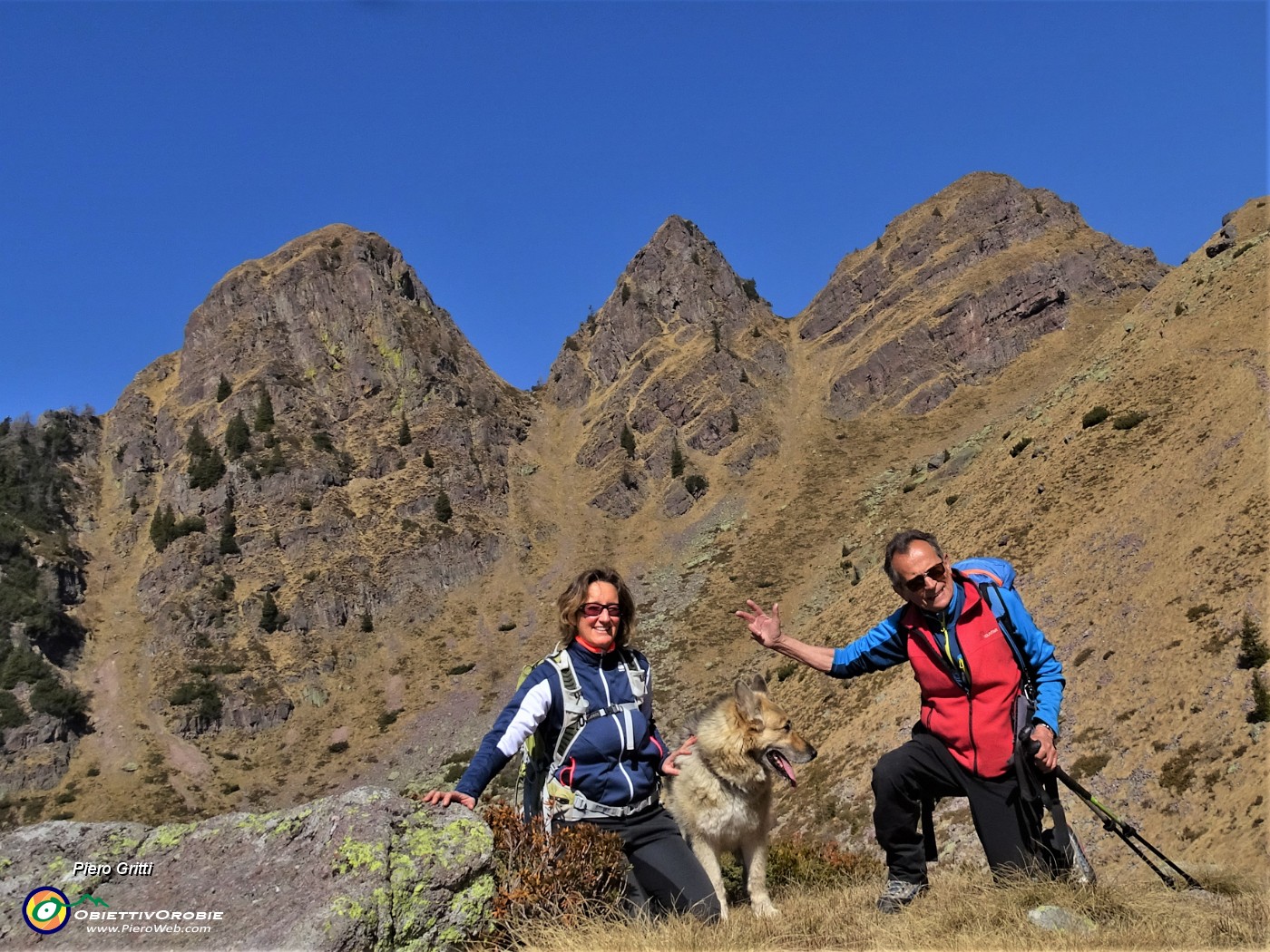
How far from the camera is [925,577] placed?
5602 mm

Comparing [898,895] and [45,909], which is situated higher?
[45,909]

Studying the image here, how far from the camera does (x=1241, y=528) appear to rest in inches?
730

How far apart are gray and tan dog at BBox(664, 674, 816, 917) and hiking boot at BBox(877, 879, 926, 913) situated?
966mm

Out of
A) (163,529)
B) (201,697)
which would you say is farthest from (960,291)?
(163,529)

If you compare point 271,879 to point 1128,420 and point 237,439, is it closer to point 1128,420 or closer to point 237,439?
point 1128,420

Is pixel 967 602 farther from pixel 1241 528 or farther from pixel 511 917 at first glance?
pixel 1241 528

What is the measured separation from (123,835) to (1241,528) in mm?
23026

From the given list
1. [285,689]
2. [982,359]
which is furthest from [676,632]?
[982,359]

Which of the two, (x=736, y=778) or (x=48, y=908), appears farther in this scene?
(x=736, y=778)

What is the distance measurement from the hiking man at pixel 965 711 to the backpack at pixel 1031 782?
1 centimetres

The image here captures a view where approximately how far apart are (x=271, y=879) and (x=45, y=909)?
1291 millimetres

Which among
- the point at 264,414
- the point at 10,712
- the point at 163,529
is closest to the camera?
the point at 10,712

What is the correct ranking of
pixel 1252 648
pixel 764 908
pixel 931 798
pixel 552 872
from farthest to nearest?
pixel 1252 648 < pixel 764 908 < pixel 931 798 < pixel 552 872

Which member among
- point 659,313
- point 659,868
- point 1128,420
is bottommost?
point 659,868
